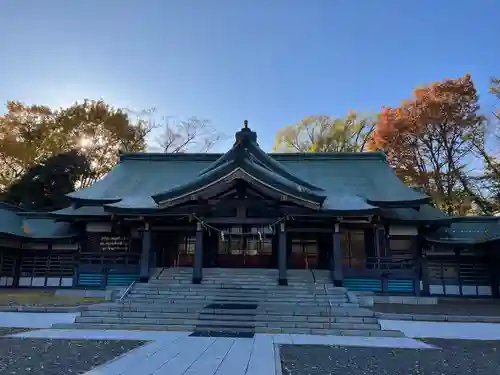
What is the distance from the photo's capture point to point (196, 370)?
20.0 feet

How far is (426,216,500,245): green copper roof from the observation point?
17250 millimetres

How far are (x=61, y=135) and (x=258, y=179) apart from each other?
24434 mm

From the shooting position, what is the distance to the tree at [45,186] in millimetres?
27688

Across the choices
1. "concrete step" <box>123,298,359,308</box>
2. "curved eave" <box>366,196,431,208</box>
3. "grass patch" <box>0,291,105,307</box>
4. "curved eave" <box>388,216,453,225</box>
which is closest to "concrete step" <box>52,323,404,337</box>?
"concrete step" <box>123,298,359,308</box>

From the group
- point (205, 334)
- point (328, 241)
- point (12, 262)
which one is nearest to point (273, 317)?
point (205, 334)

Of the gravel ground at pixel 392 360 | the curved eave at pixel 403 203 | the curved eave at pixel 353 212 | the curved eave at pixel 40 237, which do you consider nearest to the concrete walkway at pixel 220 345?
the gravel ground at pixel 392 360

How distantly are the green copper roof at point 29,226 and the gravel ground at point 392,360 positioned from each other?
48.9ft

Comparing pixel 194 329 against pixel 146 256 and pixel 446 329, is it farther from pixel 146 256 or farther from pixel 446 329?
pixel 446 329

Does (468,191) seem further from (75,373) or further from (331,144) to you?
(75,373)

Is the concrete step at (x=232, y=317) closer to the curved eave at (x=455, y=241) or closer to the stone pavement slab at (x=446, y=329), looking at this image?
the stone pavement slab at (x=446, y=329)

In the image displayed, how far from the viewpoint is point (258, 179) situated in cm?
1518

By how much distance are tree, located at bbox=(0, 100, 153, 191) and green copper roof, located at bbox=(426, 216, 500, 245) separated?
25.9m

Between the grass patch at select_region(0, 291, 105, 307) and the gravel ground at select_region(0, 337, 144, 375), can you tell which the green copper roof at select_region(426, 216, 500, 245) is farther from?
the grass patch at select_region(0, 291, 105, 307)

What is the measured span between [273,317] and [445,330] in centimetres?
491
